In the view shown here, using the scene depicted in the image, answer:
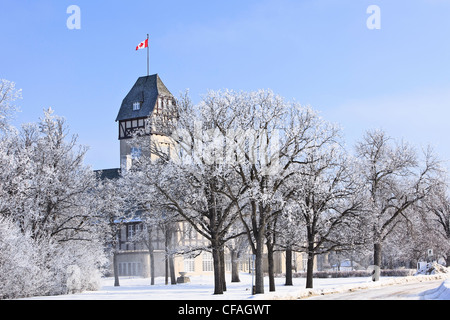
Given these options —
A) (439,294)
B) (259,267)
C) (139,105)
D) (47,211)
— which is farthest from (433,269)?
(139,105)

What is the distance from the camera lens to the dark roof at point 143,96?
86750mm

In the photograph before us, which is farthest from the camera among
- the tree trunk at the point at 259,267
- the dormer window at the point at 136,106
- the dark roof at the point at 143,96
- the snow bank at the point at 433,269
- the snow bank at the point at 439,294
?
the dormer window at the point at 136,106

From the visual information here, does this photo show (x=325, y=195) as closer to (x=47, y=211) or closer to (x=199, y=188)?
(x=199, y=188)

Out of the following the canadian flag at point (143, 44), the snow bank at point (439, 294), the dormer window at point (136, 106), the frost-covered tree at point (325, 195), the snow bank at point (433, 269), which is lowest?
the snow bank at point (433, 269)

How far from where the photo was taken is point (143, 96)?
88.6 meters

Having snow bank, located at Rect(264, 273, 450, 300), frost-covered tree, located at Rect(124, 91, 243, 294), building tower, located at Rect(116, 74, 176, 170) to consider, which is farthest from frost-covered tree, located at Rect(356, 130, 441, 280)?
building tower, located at Rect(116, 74, 176, 170)

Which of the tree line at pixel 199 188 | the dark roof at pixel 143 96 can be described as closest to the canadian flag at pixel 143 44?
the dark roof at pixel 143 96

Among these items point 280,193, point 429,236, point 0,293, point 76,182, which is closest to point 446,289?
point 280,193

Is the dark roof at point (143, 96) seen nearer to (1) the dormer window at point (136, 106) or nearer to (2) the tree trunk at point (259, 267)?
(1) the dormer window at point (136, 106)

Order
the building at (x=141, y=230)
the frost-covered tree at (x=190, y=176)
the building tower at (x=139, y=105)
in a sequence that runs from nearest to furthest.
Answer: the frost-covered tree at (x=190, y=176) < the building at (x=141, y=230) < the building tower at (x=139, y=105)

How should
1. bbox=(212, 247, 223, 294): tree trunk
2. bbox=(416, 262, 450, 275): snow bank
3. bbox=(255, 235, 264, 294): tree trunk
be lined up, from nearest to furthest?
bbox=(255, 235, 264, 294): tree trunk, bbox=(212, 247, 223, 294): tree trunk, bbox=(416, 262, 450, 275): snow bank

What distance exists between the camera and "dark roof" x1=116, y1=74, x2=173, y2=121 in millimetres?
86750

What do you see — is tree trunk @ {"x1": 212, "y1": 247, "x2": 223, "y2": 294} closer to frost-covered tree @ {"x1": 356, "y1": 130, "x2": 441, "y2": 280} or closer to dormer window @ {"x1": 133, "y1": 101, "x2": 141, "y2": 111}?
frost-covered tree @ {"x1": 356, "y1": 130, "x2": 441, "y2": 280}
